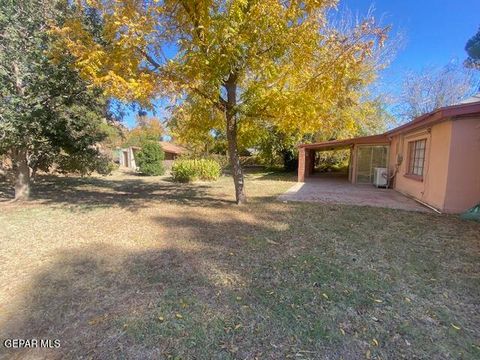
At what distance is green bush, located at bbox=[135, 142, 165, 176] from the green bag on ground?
59.4 feet

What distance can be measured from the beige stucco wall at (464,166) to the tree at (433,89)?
54.5 feet

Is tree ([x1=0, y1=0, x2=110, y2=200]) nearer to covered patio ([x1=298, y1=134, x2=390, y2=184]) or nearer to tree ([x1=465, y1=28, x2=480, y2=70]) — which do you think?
covered patio ([x1=298, y1=134, x2=390, y2=184])

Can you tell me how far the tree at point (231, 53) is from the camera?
5.24 metres

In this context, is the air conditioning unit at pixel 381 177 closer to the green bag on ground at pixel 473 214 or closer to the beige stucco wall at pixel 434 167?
the beige stucco wall at pixel 434 167

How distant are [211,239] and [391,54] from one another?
18735mm

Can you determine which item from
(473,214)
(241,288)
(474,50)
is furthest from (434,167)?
(474,50)

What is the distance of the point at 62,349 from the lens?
7.43 feet

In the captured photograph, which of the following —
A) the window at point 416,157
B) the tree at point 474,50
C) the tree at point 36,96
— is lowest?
the window at point 416,157

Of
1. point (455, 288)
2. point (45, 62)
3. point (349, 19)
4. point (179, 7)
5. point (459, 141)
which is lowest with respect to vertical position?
point (455, 288)

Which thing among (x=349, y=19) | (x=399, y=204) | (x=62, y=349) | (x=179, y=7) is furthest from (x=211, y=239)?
(x=349, y=19)

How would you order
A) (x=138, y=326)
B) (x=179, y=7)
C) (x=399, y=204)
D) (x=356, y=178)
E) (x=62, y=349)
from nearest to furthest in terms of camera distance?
1. (x=62, y=349)
2. (x=138, y=326)
3. (x=179, y=7)
4. (x=399, y=204)
5. (x=356, y=178)

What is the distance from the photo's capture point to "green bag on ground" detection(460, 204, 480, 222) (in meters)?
6.13

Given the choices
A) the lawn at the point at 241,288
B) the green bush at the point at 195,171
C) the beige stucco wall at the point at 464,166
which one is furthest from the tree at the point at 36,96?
the beige stucco wall at the point at 464,166

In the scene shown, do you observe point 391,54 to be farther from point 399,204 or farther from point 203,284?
point 203,284
